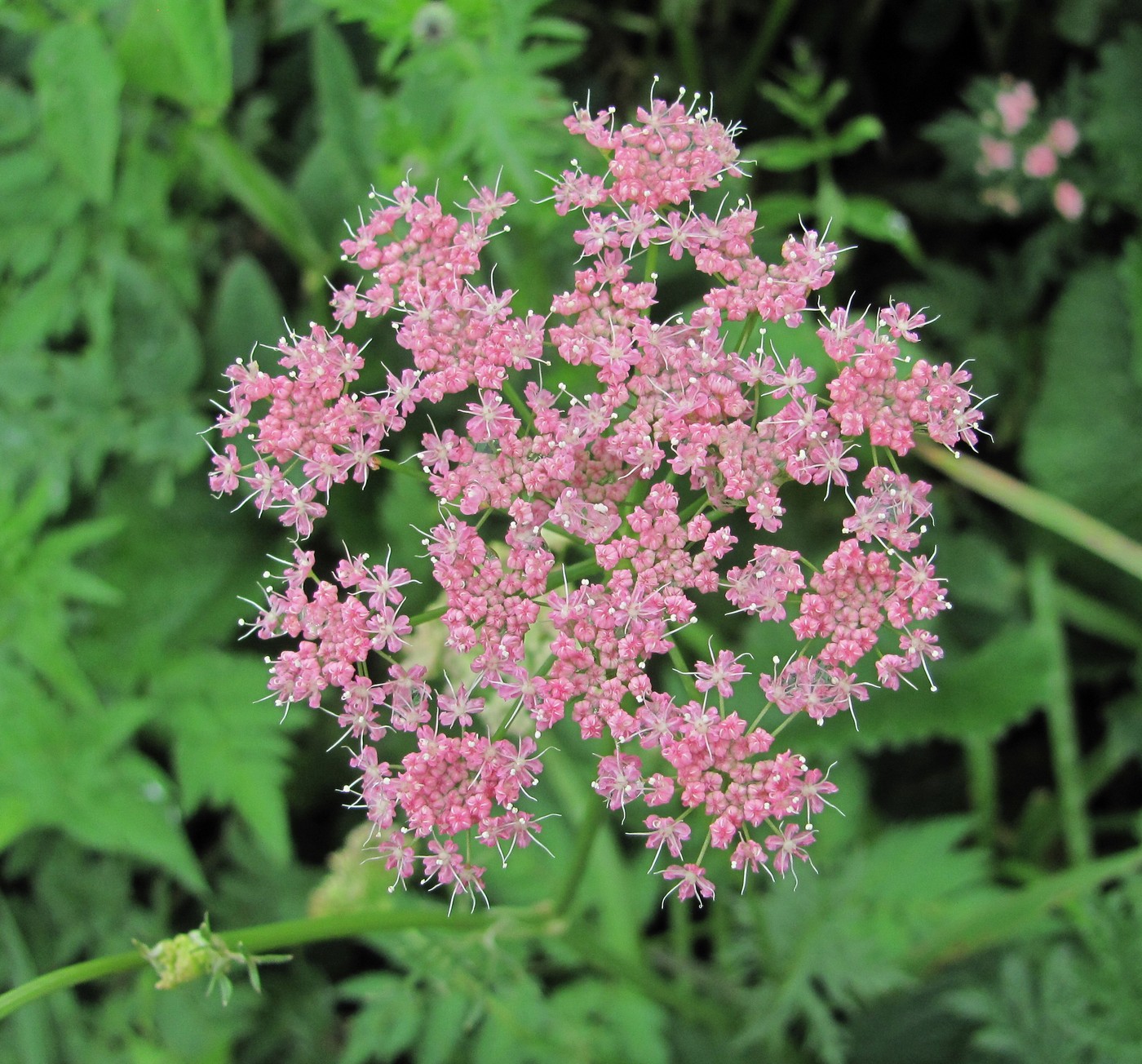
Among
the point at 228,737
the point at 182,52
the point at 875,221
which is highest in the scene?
the point at 875,221

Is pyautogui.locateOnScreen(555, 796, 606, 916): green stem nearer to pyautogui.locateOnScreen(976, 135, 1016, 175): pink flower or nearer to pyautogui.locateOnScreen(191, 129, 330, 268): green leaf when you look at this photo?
pyautogui.locateOnScreen(191, 129, 330, 268): green leaf

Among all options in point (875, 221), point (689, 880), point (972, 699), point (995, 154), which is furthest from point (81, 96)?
point (972, 699)

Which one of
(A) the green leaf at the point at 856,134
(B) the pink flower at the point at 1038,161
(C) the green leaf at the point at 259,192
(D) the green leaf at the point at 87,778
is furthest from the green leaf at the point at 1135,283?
(D) the green leaf at the point at 87,778

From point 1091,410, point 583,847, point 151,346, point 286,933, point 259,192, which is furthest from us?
point 1091,410

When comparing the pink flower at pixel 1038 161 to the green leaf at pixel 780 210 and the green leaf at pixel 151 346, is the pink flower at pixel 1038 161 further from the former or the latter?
the green leaf at pixel 151 346

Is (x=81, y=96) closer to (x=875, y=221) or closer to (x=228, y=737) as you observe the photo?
(x=228, y=737)

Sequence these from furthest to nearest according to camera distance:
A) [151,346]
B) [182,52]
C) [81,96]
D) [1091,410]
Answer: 1. [1091,410]
2. [151,346]
3. [81,96]
4. [182,52]

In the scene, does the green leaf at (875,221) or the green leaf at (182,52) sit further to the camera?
the green leaf at (875,221)

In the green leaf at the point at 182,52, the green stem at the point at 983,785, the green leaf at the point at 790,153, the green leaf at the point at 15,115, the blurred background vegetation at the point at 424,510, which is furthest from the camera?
the green stem at the point at 983,785
